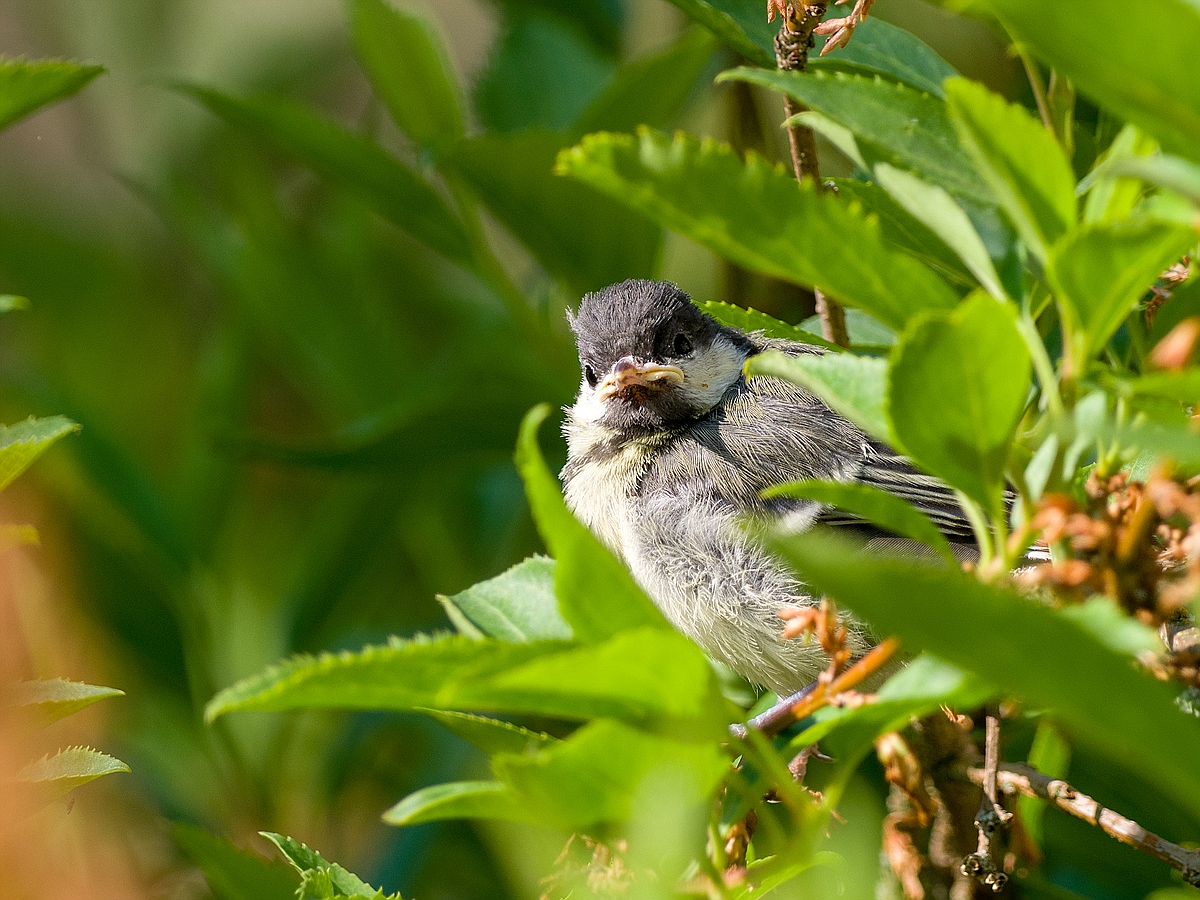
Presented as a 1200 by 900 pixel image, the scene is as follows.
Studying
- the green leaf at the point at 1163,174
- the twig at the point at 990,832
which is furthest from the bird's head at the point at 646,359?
the green leaf at the point at 1163,174

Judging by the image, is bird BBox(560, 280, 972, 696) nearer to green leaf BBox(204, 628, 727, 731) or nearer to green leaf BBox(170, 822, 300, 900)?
green leaf BBox(170, 822, 300, 900)

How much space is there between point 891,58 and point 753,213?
57 centimetres

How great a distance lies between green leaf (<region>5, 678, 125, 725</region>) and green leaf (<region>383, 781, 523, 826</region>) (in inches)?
15.1

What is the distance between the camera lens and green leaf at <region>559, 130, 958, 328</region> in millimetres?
761

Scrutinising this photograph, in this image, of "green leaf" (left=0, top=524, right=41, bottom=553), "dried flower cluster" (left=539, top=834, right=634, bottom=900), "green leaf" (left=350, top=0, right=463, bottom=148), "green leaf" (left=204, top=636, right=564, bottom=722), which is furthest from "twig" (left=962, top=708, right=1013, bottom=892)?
"green leaf" (left=350, top=0, right=463, bottom=148)

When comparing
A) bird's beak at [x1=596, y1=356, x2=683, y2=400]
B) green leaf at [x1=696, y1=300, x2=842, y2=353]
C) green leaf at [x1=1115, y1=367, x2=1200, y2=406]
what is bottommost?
bird's beak at [x1=596, y1=356, x2=683, y2=400]

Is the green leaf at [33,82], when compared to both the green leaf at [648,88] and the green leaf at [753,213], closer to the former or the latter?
the green leaf at [753,213]

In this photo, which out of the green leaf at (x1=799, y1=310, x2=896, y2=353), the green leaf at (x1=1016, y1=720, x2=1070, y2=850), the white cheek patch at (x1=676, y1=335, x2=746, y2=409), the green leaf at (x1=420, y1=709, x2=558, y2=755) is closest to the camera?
the green leaf at (x1=420, y1=709, x2=558, y2=755)

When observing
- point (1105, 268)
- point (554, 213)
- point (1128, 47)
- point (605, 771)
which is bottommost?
point (554, 213)

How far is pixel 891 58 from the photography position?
127 cm

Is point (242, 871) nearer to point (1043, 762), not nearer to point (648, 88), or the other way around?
point (1043, 762)

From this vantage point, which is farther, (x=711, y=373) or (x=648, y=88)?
(x=711, y=373)

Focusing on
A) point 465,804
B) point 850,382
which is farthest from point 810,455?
point 465,804

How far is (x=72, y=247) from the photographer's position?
3.44 metres
